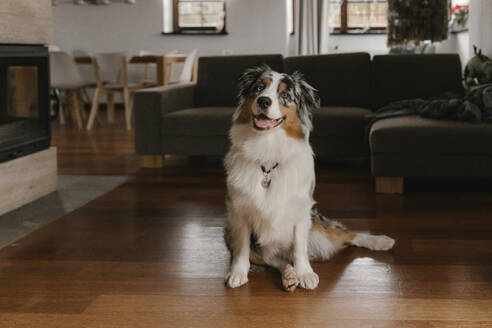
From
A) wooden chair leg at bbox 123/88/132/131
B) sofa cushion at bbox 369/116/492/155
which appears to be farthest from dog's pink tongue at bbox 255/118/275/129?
wooden chair leg at bbox 123/88/132/131

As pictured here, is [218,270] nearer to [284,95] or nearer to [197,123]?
[284,95]

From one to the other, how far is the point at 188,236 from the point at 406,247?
0.94m

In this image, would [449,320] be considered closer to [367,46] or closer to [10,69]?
[10,69]

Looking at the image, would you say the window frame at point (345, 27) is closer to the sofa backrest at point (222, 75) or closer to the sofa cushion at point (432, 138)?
the sofa backrest at point (222, 75)

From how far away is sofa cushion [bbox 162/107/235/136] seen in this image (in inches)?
163

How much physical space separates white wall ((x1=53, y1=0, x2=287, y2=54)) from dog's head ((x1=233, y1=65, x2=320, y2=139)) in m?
7.22

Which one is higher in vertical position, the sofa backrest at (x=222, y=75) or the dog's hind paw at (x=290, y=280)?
the sofa backrest at (x=222, y=75)

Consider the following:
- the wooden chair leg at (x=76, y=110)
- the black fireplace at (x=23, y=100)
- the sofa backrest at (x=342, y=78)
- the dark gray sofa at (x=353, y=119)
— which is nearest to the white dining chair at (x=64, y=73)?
the wooden chair leg at (x=76, y=110)

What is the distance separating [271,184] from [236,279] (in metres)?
0.34

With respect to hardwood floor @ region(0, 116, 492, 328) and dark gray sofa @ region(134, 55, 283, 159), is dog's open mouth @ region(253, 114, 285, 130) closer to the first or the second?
hardwood floor @ region(0, 116, 492, 328)

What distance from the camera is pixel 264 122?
1925mm

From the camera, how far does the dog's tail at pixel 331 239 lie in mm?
2150

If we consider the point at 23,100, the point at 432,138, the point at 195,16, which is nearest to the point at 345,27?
the point at 195,16

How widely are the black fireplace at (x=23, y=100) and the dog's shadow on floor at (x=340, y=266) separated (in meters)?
1.62
